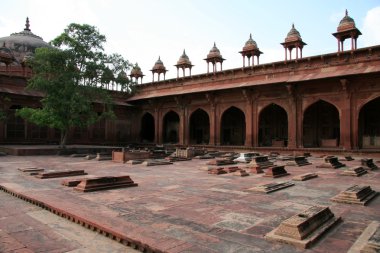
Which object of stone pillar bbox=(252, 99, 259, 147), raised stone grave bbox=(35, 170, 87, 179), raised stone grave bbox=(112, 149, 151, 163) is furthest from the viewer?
stone pillar bbox=(252, 99, 259, 147)

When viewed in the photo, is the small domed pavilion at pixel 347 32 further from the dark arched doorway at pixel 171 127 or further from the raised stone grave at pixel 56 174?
the raised stone grave at pixel 56 174

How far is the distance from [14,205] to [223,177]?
552 centimetres

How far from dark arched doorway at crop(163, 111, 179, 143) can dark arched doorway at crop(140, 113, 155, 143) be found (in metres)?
1.58

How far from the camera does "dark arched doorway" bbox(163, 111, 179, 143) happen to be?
30.0m

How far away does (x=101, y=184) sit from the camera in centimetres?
710

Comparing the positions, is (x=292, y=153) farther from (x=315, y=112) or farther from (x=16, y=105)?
(x=16, y=105)

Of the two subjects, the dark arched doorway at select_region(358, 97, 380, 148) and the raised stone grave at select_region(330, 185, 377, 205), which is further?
the dark arched doorway at select_region(358, 97, 380, 148)

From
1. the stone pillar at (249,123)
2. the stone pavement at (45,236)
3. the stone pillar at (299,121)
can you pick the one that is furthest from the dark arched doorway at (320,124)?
the stone pavement at (45,236)

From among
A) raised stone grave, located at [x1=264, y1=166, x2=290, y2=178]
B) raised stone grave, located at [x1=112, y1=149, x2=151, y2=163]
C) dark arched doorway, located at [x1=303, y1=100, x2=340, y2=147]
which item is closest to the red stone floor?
raised stone grave, located at [x1=264, y1=166, x2=290, y2=178]

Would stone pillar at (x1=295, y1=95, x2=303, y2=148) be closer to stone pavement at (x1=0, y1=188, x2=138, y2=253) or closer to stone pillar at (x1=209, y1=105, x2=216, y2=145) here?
stone pillar at (x1=209, y1=105, x2=216, y2=145)

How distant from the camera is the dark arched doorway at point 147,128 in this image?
98.3 ft

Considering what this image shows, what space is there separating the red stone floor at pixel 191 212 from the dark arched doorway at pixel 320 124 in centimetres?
1413

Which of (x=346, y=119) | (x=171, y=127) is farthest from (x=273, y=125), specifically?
(x=171, y=127)

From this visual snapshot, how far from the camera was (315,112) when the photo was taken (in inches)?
867
